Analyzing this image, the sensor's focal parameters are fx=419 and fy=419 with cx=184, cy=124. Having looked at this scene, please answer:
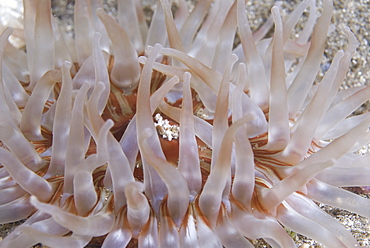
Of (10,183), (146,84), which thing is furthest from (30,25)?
(146,84)

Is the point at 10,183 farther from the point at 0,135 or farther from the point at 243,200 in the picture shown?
the point at 243,200

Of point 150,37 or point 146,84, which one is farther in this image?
point 150,37

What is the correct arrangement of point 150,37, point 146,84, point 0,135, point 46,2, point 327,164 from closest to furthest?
point 327,164 → point 146,84 → point 0,135 → point 46,2 → point 150,37

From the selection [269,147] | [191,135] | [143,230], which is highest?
[191,135]

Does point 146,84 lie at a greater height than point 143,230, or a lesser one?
greater

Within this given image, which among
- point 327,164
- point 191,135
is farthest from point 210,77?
point 327,164

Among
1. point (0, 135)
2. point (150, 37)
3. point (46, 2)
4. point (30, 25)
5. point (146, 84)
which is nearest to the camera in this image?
point (146, 84)
